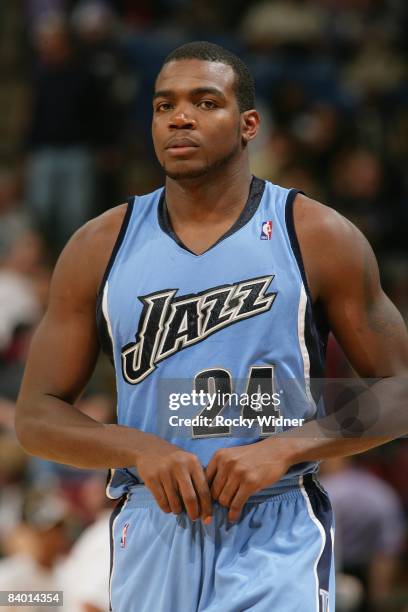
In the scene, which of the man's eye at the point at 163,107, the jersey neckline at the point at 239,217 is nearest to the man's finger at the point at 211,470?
the jersey neckline at the point at 239,217

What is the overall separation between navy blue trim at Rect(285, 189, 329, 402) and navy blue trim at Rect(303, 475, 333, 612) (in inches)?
11.0

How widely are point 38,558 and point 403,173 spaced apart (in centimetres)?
608

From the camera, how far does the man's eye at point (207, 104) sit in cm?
383

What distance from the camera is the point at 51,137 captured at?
36.0 ft

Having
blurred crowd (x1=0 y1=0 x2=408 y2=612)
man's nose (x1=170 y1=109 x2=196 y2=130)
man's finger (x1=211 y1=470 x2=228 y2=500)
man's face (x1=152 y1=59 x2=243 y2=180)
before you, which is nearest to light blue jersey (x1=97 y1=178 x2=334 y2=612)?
man's finger (x1=211 y1=470 x2=228 y2=500)

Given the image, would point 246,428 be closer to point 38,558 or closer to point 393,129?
point 38,558

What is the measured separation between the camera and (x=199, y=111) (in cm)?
381

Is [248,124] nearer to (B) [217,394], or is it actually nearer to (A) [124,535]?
(B) [217,394]

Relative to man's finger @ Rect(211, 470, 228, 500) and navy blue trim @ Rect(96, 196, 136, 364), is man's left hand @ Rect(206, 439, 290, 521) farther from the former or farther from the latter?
navy blue trim @ Rect(96, 196, 136, 364)

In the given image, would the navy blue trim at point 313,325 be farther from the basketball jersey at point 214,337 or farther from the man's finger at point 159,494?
the man's finger at point 159,494

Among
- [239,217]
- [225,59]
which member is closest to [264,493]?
[239,217]

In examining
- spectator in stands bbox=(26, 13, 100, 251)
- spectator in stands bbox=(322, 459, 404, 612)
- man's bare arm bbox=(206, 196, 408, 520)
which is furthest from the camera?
spectator in stands bbox=(26, 13, 100, 251)

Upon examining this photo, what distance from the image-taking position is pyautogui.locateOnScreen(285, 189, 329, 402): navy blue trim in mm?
3787

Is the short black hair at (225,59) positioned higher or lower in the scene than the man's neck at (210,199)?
higher
